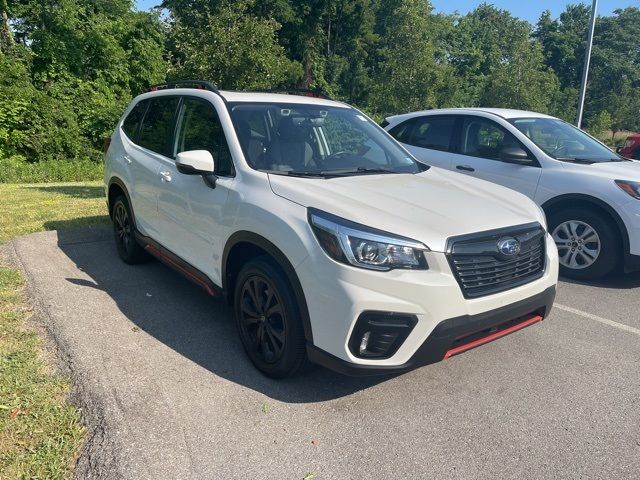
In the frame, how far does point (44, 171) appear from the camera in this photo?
14820 millimetres

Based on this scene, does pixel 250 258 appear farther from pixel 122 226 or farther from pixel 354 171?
pixel 122 226

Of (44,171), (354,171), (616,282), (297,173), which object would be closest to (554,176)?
(616,282)

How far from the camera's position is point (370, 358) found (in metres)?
2.70

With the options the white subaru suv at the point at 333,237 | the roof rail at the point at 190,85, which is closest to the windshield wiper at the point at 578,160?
the white subaru suv at the point at 333,237

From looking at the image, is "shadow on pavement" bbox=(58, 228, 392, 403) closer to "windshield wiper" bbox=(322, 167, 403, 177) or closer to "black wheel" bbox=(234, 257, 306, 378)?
"black wheel" bbox=(234, 257, 306, 378)

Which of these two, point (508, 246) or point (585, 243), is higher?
point (508, 246)

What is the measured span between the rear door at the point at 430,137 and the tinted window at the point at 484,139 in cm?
18

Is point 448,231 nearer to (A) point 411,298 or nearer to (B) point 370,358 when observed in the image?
(A) point 411,298

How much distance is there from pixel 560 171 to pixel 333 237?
3828 mm

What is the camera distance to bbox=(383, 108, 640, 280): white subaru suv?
5074 mm

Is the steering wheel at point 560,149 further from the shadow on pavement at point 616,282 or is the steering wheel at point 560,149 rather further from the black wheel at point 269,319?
the black wheel at point 269,319

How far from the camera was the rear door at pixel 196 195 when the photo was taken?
11.6ft

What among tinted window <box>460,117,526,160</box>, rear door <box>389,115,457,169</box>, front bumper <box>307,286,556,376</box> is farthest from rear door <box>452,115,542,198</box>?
front bumper <box>307,286,556,376</box>

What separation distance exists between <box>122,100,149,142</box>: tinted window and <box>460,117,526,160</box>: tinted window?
3823 millimetres
